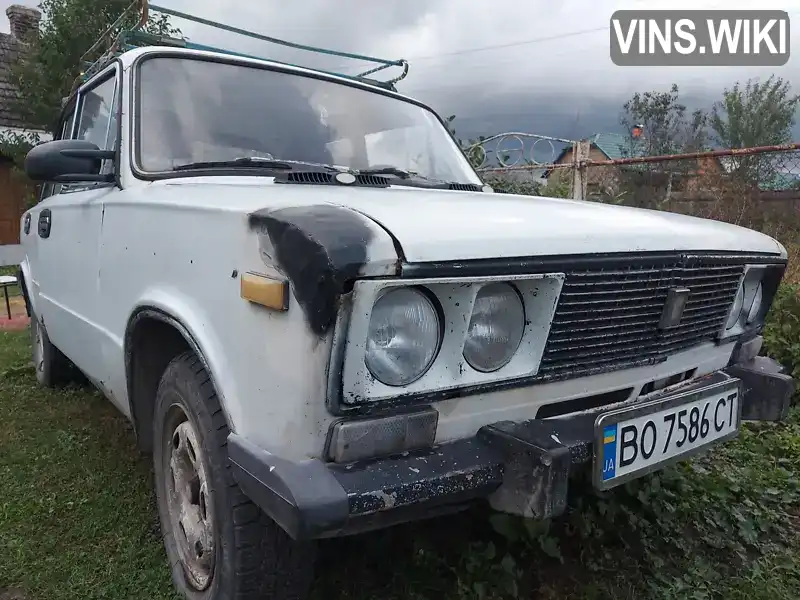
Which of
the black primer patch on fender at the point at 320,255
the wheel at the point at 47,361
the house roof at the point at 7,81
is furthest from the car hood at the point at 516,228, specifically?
the house roof at the point at 7,81

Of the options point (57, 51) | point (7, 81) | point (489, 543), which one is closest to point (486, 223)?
point (489, 543)

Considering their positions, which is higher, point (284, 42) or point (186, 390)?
point (284, 42)

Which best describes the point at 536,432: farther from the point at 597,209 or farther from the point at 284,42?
the point at 284,42

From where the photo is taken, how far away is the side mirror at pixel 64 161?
2.41 meters

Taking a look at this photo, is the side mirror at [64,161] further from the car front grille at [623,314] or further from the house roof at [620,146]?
the house roof at [620,146]

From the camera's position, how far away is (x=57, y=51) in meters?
9.72

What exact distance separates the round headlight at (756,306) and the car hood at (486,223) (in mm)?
369

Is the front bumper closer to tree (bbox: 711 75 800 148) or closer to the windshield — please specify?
the windshield

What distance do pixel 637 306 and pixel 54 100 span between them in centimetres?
1075

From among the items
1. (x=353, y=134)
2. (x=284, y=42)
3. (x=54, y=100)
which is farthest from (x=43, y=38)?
(x=353, y=134)

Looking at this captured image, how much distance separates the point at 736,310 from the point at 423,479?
5.52 ft

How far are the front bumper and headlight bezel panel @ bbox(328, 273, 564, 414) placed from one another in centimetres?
14

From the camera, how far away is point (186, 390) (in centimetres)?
188

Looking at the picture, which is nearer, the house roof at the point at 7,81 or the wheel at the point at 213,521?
the wheel at the point at 213,521
